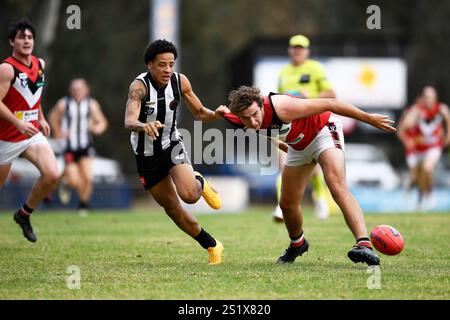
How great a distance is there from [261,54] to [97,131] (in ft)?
42.0

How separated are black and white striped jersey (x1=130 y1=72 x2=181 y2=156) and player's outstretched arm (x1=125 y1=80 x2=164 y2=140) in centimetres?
8

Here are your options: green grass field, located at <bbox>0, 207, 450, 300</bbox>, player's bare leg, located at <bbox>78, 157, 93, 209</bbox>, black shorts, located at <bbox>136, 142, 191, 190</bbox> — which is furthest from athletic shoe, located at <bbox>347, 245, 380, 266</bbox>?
player's bare leg, located at <bbox>78, 157, 93, 209</bbox>

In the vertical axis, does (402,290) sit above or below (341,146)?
below

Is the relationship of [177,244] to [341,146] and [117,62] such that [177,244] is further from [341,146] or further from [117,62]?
[117,62]

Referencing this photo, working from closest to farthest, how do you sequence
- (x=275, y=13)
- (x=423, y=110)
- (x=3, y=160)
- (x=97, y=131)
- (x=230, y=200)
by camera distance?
(x=3, y=160)
(x=97, y=131)
(x=423, y=110)
(x=230, y=200)
(x=275, y=13)

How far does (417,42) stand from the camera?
39.7 meters

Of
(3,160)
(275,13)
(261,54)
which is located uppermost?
(275,13)

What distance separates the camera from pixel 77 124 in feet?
58.2

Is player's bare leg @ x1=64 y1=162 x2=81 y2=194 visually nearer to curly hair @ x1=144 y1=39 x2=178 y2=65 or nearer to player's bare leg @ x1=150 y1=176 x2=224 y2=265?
player's bare leg @ x1=150 y1=176 x2=224 y2=265

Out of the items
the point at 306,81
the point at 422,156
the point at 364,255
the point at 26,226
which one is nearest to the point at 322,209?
the point at 306,81

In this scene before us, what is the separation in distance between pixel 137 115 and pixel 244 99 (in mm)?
1115

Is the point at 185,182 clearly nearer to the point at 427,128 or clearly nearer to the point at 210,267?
the point at 210,267

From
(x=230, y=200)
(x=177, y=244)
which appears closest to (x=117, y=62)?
(x=230, y=200)

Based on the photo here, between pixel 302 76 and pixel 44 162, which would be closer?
pixel 44 162
